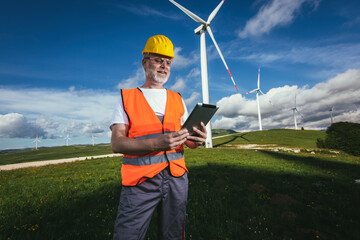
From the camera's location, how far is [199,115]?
2.13 metres

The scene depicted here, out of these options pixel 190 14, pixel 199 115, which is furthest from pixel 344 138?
pixel 199 115

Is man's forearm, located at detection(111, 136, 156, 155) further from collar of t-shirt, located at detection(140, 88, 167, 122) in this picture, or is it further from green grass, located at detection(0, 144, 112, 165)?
green grass, located at detection(0, 144, 112, 165)

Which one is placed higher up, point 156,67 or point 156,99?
point 156,67

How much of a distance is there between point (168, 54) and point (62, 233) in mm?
5327

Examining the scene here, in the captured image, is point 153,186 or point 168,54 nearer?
point 153,186

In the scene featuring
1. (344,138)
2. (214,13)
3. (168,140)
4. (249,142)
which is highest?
(214,13)

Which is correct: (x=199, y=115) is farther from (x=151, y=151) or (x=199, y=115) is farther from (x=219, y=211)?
(x=219, y=211)

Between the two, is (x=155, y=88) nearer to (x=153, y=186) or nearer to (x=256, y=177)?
(x=153, y=186)

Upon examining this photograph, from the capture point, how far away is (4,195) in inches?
317

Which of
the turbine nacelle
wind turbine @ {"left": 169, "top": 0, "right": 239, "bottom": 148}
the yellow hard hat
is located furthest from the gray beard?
the turbine nacelle

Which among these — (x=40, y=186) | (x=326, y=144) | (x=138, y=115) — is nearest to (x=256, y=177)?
(x=138, y=115)

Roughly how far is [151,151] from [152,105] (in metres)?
0.78

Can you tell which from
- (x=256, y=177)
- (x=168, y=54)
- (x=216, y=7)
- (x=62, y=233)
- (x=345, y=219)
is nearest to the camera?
(x=168, y=54)

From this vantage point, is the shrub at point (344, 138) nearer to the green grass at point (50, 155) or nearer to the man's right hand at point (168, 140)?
the man's right hand at point (168, 140)
